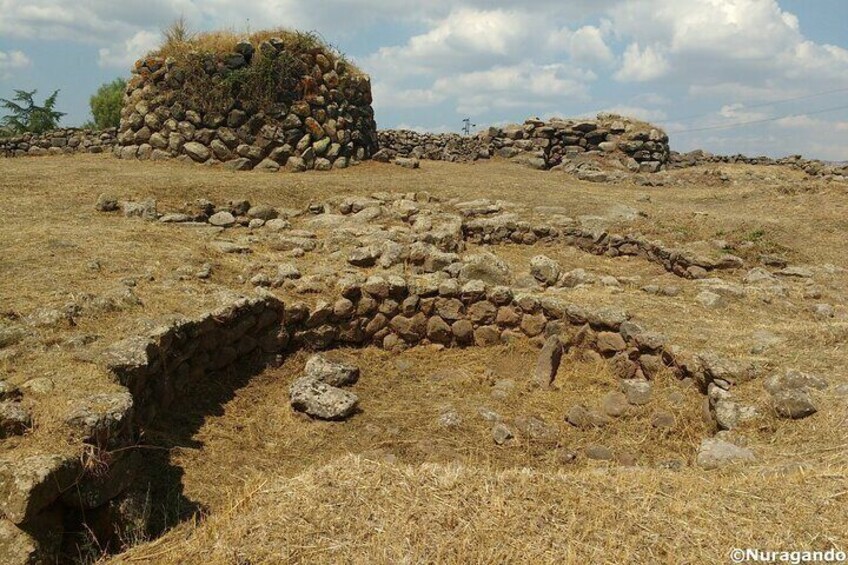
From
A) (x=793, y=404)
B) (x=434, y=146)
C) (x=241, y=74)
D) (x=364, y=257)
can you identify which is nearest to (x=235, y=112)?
(x=241, y=74)

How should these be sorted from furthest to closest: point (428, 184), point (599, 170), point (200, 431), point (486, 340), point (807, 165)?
point (807, 165)
point (599, 170)
point (428, 184)
point (486, 340)
point (200, 431)

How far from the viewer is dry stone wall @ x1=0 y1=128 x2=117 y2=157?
693 inches

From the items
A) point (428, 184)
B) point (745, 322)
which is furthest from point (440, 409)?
point (428, 184)

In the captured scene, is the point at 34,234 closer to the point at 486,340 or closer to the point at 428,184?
the point at 486,340

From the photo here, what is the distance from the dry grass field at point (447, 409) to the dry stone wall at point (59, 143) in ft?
18.8

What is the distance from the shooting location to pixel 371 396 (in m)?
6.70

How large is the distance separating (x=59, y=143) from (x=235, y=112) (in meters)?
6.77

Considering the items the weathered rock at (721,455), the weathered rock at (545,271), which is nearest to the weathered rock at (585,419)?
the weathered rock at (721,455)

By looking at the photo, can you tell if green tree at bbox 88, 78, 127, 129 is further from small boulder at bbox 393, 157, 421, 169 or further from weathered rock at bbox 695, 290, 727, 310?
weathered rock at bbox 695, 290, 727, 310

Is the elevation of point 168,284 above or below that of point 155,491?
above

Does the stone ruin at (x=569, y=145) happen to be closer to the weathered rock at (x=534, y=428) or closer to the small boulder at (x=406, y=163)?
the small boulder at (x=406, y=163)

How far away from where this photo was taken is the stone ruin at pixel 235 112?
1477 centimetres

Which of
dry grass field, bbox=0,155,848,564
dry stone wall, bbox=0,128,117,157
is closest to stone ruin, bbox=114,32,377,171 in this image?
dry grass field, bbox=0,155,848,564

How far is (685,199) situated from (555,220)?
5.26 metres
